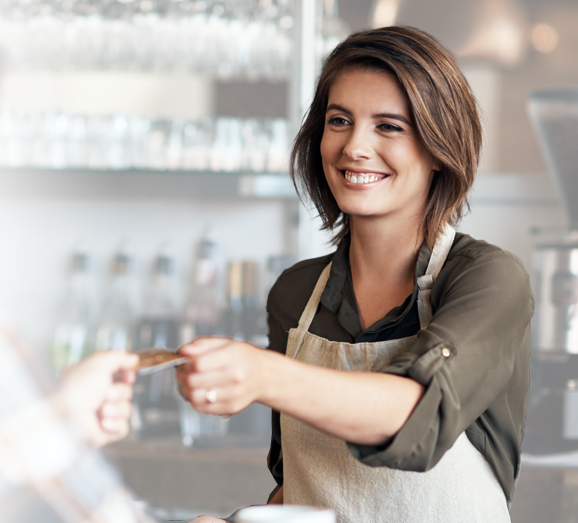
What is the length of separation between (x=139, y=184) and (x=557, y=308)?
118 cm

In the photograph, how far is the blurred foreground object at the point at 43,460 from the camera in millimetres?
446

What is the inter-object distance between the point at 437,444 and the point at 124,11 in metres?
1.54

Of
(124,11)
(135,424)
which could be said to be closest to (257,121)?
(124,11)

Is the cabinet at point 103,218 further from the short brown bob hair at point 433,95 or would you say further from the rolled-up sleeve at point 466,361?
the rolled-up sleeve at point 466,361

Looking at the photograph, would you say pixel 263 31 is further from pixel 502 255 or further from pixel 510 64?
pixel 502 255

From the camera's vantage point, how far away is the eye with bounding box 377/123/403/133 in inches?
36.4

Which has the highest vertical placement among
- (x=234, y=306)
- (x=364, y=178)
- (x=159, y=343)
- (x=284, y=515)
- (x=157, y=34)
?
(x=157, y=34)

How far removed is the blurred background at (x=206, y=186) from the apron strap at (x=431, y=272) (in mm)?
534

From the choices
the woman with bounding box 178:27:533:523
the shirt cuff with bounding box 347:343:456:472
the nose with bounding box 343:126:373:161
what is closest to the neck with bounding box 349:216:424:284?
the woman with bounding box 178:27:533:523

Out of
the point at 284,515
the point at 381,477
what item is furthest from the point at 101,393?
the point at 381,477

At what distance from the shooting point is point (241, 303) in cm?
185

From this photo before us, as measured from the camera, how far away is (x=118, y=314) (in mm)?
1927

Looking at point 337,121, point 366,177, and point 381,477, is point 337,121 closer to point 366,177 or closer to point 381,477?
point 366,177

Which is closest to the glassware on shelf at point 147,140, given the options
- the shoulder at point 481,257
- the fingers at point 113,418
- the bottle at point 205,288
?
the bottle at point 205,288
